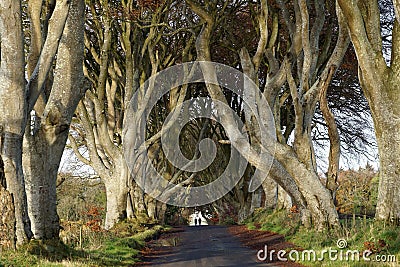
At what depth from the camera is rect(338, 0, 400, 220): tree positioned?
11.4 meters

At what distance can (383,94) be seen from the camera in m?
11.5

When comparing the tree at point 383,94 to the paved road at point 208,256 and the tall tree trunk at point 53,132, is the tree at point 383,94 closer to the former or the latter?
the paved road at point 208,256

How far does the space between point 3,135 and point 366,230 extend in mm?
7638

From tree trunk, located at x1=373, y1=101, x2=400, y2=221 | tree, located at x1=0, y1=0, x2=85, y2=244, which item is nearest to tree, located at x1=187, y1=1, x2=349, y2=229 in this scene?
tree trunk, located at x1=373, y1=101, x2=400, y2=221

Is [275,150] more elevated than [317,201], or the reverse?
[275,150]

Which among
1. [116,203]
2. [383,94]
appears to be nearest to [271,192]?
[116,203]

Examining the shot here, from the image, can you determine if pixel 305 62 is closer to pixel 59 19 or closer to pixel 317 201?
pixel 317 201

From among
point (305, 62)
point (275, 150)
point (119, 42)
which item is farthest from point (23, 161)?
point (119, 42)

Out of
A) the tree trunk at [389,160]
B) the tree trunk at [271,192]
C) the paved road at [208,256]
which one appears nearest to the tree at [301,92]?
the paved road at [208,256]

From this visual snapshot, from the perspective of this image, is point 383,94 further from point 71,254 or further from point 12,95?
point 12,95

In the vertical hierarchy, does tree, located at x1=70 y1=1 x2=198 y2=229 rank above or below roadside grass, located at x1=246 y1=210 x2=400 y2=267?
above

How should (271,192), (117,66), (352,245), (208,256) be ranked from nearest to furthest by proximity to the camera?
(352,245), (208,256), (117,66), (271,192)

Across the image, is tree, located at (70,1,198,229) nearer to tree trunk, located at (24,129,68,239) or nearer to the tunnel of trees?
the tunnel of trees

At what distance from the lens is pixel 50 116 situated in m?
10.4
